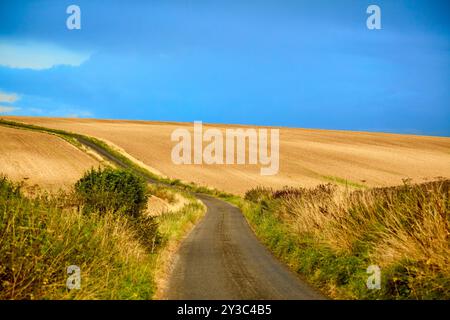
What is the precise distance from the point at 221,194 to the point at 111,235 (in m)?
46.6

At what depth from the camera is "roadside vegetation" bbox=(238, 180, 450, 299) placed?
8.58m

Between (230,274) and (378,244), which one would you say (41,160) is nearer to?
(230,274)

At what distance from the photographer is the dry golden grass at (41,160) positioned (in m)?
47.5

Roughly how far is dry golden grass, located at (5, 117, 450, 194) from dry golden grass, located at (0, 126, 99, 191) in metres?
11.9

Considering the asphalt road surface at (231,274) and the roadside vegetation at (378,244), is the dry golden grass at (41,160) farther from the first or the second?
the roadside vegetation at (378,244)

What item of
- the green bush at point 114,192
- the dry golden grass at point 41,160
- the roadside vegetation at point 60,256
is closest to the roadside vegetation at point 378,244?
the roadside vegetation at point 60,256

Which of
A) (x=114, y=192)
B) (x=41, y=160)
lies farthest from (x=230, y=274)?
(x=41, y=160)

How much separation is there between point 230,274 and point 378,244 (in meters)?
3.92

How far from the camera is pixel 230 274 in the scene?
1217 cm

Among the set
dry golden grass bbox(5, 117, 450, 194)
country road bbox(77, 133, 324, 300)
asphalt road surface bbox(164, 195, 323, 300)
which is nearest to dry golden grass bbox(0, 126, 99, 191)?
dry golden grass bbox(5, 117, 450, 194)

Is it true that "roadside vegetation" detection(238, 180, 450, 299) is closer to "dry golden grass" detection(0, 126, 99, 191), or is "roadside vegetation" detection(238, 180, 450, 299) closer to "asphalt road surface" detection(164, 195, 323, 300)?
"asphalt road surface" detection(164, 195, 323, 300)

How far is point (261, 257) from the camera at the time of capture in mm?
15188

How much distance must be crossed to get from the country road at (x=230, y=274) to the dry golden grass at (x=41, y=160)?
78.3ft

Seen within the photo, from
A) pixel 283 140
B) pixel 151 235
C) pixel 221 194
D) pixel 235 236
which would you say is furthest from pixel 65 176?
pixel 283 140
